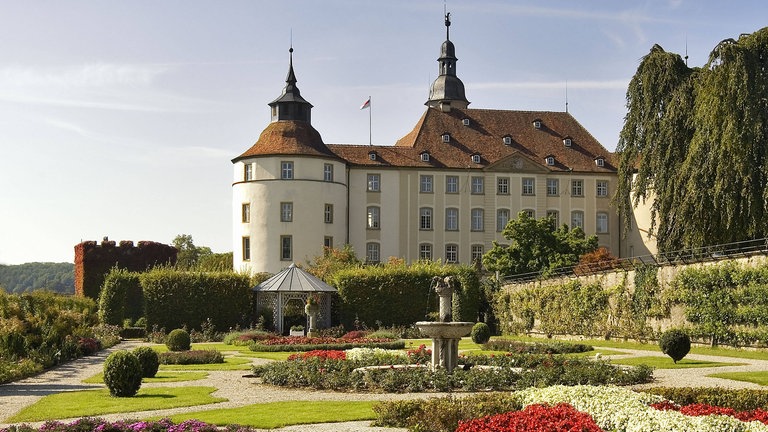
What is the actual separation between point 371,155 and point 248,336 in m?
24.8

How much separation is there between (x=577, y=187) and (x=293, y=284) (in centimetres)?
2512

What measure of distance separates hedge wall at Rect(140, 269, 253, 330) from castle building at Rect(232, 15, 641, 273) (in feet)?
39.5

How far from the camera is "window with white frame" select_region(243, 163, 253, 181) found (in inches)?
2342

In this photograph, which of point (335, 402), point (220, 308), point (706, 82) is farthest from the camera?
point (220, 308)

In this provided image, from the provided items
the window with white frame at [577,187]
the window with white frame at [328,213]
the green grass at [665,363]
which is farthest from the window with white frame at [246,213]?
the green grass at [665,363]

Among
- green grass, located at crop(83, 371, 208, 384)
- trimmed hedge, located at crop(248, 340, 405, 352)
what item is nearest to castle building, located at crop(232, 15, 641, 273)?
trimmed hedge, located at crop(248, 340, 405, 352)

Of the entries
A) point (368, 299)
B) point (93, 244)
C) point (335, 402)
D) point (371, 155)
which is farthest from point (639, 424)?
point (93, 244)

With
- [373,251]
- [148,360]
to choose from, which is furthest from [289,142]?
[148,360]

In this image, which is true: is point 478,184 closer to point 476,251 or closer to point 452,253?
point 476,251

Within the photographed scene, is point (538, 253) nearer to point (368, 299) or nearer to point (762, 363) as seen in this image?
point (368, 299)

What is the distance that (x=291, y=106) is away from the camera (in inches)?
2397

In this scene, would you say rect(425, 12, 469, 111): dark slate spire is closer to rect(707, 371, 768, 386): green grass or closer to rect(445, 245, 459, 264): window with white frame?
rect(445, 245, 459, 264): window with white frame

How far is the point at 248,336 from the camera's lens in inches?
1540

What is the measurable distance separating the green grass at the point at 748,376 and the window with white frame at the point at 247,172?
136 ft
